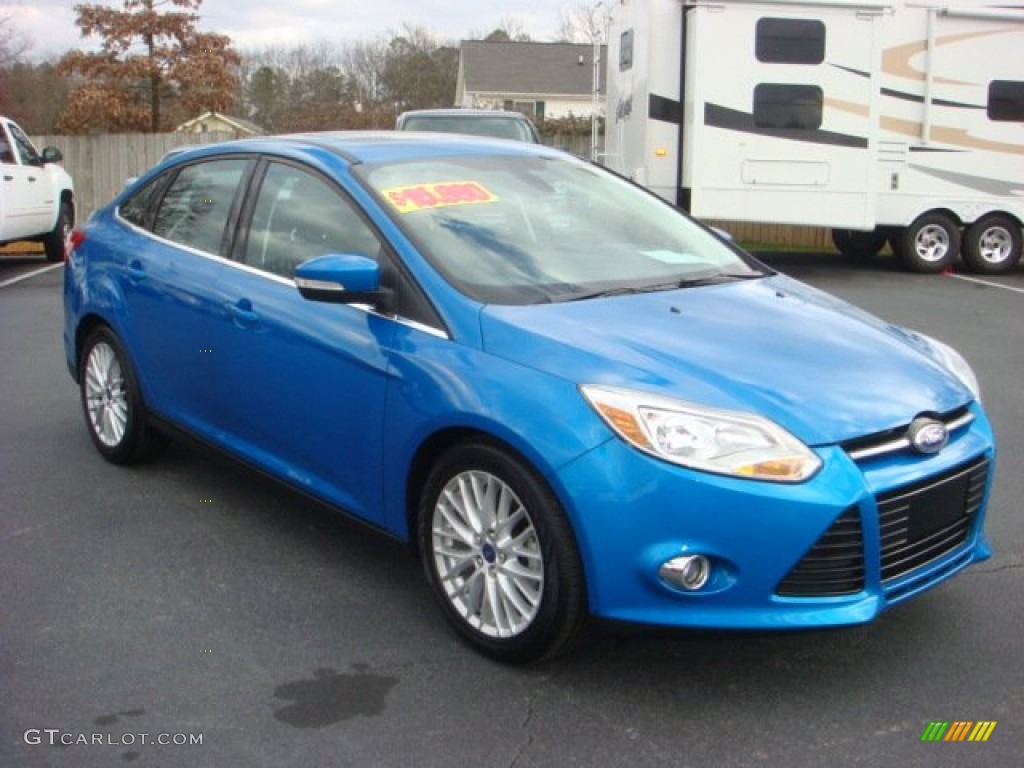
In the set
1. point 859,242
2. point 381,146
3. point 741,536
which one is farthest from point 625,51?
point 741,536

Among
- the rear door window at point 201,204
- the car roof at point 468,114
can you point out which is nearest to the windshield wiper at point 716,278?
the rear door window at point 201,204

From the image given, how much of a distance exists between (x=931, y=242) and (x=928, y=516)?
1240 cm

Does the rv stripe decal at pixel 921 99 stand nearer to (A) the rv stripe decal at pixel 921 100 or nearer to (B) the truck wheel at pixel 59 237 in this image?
(A) the rv stripe decal at pixel 921 100

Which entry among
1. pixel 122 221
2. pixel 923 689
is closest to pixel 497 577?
pixel 923 689

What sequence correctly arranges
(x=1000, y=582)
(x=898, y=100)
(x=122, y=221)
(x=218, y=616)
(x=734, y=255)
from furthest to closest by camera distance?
(x=898, y=100), (x=122, y=221), (x=734, y=255), (x=1000, y=582), (x=218, y=616)

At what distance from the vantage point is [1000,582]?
13.8 feet

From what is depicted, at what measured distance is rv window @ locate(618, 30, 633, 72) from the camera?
47.0ft

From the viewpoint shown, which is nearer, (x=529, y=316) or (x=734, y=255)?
(x=529, y=316)

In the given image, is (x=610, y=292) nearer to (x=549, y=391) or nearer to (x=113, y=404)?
(x=549, y=391)

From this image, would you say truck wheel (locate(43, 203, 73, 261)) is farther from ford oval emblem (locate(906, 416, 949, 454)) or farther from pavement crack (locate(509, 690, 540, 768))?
ford oval emblem (locate(906, 416, 949, 454))

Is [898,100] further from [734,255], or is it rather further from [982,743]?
[982,743]

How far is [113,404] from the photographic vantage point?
5543mm

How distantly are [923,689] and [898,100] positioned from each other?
12.4m

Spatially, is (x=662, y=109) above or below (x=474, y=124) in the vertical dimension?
above
